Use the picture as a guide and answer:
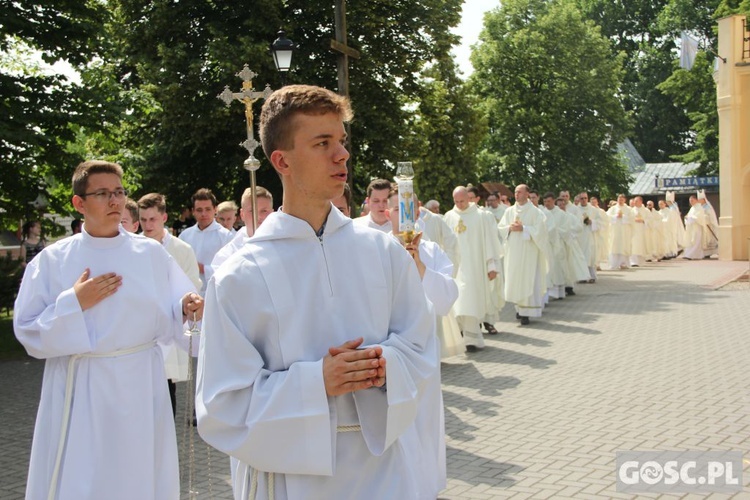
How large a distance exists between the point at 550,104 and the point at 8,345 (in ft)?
114

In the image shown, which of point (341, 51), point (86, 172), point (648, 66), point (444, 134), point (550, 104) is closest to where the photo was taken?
point (86, 172)

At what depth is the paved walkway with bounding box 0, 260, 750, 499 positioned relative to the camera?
22.4 feet

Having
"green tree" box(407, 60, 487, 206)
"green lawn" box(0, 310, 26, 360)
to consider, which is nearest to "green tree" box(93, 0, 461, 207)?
"green tree" box(407, 60, 487, 206)

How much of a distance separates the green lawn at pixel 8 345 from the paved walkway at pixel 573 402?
3.35 ft

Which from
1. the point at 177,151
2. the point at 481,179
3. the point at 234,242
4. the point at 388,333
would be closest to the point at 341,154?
the point at 388,333

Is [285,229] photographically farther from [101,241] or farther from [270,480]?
[101,241]

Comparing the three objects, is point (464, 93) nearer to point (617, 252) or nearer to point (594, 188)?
point (617, 252)

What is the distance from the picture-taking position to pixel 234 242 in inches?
320

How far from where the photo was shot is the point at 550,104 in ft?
149

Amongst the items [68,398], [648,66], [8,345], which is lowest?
[8,345]

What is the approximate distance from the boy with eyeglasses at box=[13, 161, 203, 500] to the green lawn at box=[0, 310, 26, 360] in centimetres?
1032

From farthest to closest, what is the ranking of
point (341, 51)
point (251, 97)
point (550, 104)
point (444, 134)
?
point (550, 104)
point (444, 134)
point (341, 51)
point (251, 97)

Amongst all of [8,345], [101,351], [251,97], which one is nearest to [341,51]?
A: [251,97]

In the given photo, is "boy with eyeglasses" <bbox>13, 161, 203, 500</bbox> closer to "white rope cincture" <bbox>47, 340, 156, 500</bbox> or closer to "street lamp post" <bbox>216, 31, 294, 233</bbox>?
"white rope cincture" <bbox>47, 340, 156, 500</bbox>
